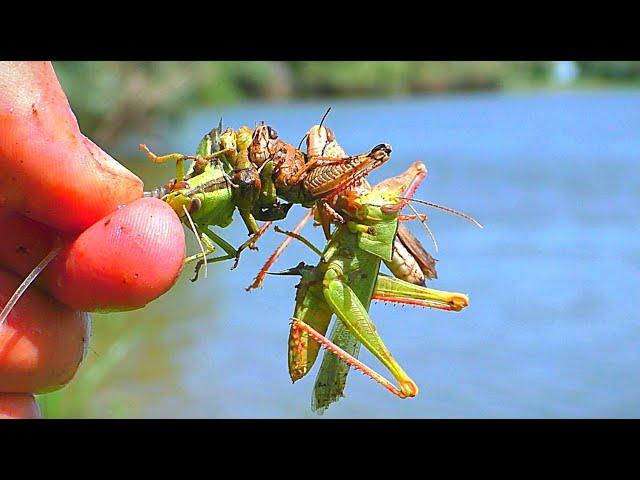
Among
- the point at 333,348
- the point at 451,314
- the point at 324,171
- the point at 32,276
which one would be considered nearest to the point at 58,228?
the point at 32,276

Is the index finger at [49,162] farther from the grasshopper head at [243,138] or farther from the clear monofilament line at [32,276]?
the grasshopper head at [243,138]

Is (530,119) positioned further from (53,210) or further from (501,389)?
(53,210)

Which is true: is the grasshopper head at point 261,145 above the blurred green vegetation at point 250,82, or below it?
below

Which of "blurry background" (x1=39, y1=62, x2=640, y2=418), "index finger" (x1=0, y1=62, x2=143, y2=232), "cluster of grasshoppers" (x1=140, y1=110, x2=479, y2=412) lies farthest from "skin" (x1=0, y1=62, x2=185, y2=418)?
"blurry background" (x1=39, y1=62, x2=640, y2=418)

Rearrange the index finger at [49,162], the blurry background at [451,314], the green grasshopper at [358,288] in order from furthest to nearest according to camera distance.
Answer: the blurry background at [451,314], the green grasshopper at [358,288], the index finger at [49,162]

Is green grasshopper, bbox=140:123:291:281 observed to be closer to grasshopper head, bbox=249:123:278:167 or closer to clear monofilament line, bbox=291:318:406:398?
grasshopper head, bbox=249:123:278:167

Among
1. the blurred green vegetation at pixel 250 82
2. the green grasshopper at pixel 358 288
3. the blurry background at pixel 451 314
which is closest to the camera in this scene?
the green grasshopper at pixel 358 288

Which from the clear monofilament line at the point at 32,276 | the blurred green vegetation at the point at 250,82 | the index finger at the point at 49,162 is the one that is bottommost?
the clear monofilament line at the point at 32,276

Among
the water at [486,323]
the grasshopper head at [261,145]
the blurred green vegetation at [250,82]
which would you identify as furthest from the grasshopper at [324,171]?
the blurred green vegetation at [250,82]
